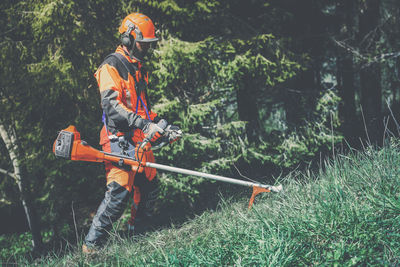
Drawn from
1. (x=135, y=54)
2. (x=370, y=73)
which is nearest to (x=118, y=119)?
(x=135, y=54)

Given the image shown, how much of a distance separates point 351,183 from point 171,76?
347 centimetres

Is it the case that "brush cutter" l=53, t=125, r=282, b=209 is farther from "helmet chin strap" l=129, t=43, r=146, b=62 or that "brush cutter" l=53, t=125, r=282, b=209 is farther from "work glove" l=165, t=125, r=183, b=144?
"helmet chin strap" l=129, t=43, r=146, b=62

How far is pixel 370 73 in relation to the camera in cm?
861

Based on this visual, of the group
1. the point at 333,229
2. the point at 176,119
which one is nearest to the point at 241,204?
the point at 333,229

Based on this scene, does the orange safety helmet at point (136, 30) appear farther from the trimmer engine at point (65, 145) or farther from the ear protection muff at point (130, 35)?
the trimmer engine at point (65, 145)

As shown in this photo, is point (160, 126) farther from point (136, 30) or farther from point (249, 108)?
point (249, 108)

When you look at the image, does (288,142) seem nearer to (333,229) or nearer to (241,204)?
(241,204)

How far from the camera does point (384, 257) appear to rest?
2107 mm

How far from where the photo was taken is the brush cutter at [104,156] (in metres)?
3.55

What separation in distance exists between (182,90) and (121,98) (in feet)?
8.58

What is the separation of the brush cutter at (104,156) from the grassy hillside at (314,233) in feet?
1.29

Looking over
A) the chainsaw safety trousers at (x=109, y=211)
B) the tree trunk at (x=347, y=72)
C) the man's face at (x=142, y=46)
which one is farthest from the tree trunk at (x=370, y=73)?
the chainsaw safety trousers at (x=109, y=211)

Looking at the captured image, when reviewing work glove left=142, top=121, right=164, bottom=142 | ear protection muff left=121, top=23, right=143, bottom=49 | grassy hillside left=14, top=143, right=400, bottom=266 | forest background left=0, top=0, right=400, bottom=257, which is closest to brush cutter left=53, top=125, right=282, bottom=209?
work glove left=142, top=121, right=164, bottom=142

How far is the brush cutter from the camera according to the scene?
355cm
